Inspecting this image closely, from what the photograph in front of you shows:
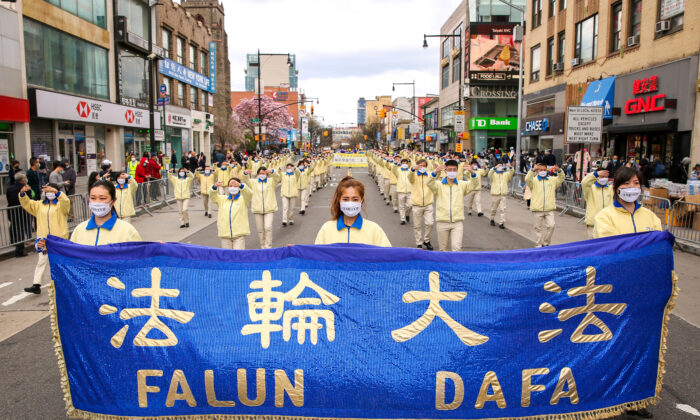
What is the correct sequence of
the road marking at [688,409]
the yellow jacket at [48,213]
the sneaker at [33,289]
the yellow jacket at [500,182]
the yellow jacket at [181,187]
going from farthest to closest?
the yellow jacket at [500,182], the yellow jacket at [181,187], the yellow jacket at [48,213], the sneaker at [33,289], the road marking at [688,409]

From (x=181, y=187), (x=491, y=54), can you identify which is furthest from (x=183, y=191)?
(x=491, y=54)

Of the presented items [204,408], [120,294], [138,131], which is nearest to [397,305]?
[204,408]

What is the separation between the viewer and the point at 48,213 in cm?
822

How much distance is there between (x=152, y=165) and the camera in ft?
65.9

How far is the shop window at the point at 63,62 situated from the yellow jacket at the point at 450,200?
19.9m

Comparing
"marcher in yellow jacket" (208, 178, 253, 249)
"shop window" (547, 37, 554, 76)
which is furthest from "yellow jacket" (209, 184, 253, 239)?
"shop window" (547, 37, 554, 76)

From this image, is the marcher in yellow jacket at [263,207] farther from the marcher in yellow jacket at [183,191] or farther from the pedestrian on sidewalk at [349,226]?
the pedestrian on sidewalk at [349,226]

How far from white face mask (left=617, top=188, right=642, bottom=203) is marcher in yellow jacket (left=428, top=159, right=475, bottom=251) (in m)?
4.30

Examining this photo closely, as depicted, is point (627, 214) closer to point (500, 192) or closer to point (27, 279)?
point (27, 279)

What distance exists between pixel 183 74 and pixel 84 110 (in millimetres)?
16780

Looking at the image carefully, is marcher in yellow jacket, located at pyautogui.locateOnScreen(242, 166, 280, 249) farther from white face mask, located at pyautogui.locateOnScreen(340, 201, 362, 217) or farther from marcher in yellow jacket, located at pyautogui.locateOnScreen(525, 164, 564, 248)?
white face mask, located at pyautogui.locateOnScreen(340, 201, 362, 217)

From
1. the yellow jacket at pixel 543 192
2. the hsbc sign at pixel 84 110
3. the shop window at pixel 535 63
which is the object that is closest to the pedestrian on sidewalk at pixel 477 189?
the yellow jacket at pixel 543 192

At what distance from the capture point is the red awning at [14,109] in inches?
767

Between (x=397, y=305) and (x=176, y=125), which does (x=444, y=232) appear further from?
(x=176, y=125)
